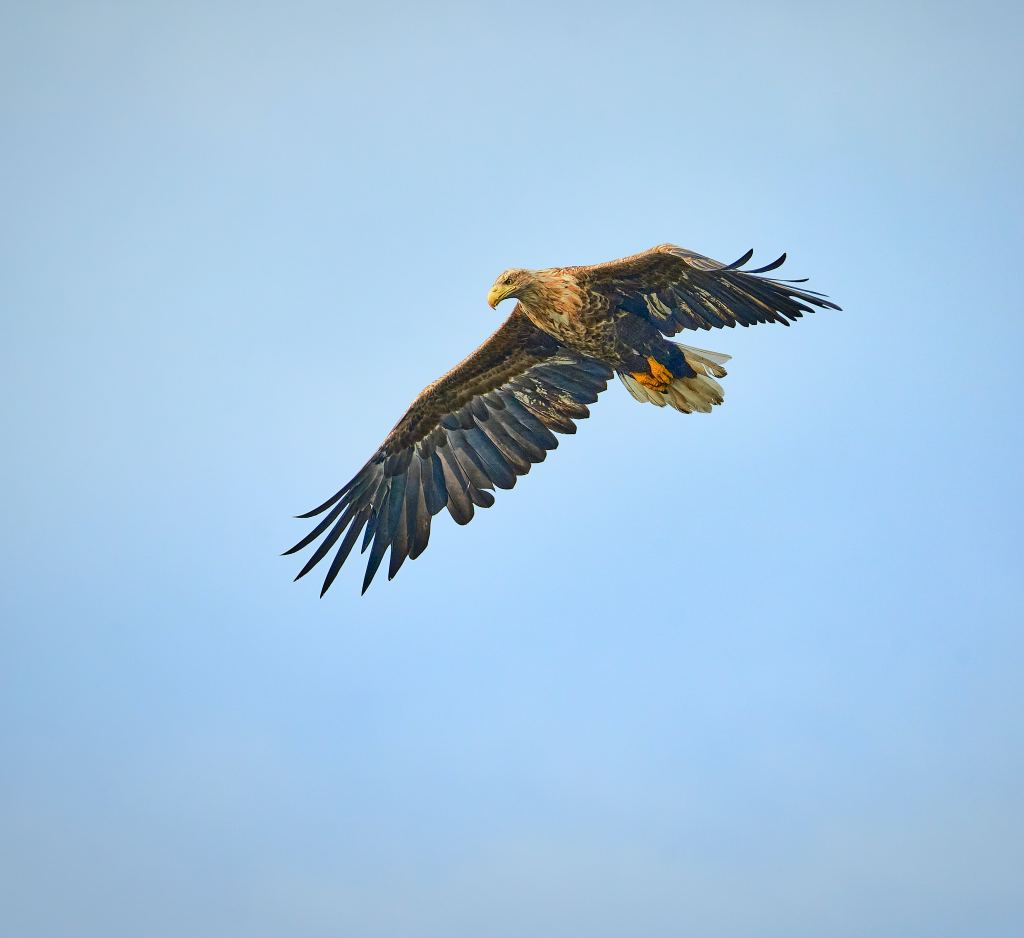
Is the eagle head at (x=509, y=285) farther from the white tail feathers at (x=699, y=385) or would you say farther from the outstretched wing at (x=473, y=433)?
the white tail feathers at (x=699, y=385)

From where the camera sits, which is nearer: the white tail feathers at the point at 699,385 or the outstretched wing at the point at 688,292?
the outstretched wing at the point at 688,292

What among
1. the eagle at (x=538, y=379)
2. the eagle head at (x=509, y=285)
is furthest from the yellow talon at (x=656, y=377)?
the eagle head at (x=509, y=285)

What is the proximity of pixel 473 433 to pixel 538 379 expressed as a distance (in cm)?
83

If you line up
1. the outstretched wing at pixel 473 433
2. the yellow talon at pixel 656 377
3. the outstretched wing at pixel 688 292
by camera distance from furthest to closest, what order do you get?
the outstretched wing at pixel 473 433 → the yellow talon at pixel 656 377 → the outstretched wing at pixel 688 292

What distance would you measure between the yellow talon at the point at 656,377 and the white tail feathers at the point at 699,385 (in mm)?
48

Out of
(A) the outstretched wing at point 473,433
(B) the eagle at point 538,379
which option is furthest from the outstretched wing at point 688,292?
(A) the outstretched wing at point 473,433

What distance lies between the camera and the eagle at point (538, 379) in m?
11.7

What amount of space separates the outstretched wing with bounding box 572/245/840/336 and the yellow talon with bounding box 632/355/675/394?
550mm

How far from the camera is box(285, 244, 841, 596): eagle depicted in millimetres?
11703

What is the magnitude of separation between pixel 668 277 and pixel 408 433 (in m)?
3.22

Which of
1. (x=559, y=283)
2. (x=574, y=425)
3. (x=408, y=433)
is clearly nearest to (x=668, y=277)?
(x=559, y=283)

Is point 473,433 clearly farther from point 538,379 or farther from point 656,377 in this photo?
point 656,377

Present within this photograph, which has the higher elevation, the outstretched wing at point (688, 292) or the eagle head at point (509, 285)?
the outstretched wing at point (688, 292)

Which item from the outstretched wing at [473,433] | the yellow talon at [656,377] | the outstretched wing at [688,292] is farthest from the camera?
the outstretched wing at [473,433]
